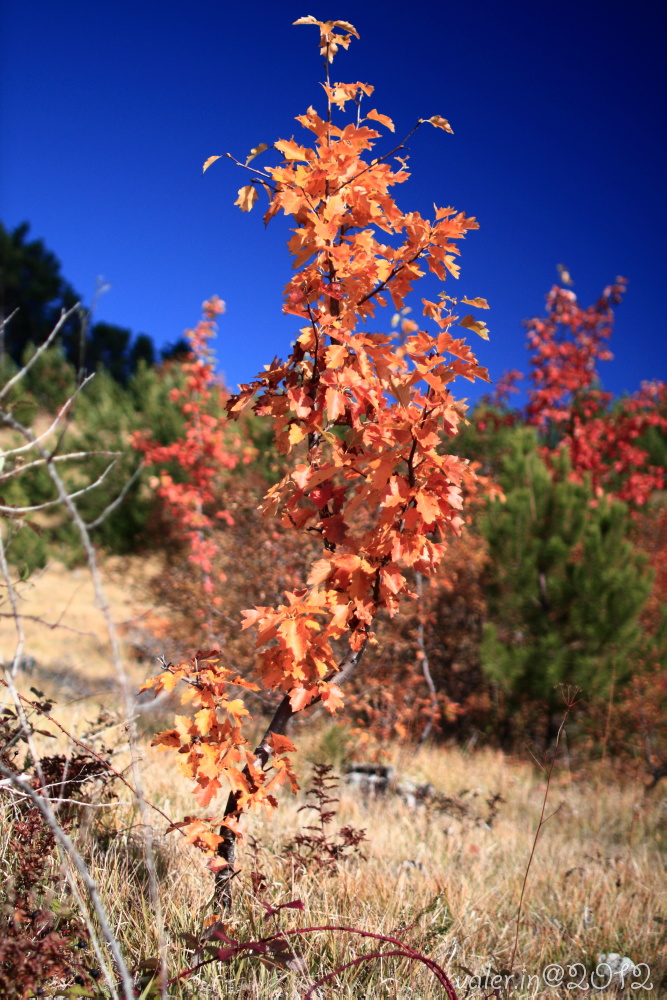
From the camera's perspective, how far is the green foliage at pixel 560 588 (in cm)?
483

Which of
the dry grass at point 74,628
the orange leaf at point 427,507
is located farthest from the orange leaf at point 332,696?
the dry grass at point 74,628

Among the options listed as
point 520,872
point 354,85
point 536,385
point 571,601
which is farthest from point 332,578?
point 536,385

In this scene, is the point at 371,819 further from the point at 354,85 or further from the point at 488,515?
the point at 354,85

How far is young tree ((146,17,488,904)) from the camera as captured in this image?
1.66 m

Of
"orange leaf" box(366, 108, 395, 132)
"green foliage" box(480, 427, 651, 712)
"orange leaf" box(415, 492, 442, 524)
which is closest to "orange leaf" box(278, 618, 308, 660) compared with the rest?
"orange leaf" box(415, 492, 442, 524)

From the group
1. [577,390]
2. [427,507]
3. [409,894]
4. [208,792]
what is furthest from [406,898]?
[577,390]

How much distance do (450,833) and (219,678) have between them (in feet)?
7.17

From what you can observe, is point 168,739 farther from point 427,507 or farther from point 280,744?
point 427,507

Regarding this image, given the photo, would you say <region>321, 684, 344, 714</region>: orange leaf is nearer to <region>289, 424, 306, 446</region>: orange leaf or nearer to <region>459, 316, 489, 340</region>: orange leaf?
<region>289, 424, 306, 446</region>: orange leaf

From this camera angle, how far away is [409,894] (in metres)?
2.23

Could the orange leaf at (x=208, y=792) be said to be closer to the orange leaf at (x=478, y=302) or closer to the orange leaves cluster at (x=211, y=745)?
the orange leaves cluster at (x=211, y=745)

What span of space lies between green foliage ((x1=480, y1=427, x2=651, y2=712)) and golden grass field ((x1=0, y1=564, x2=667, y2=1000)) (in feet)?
3.40

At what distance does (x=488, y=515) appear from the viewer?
5.50 meters

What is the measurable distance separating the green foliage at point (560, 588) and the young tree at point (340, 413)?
347 cm
